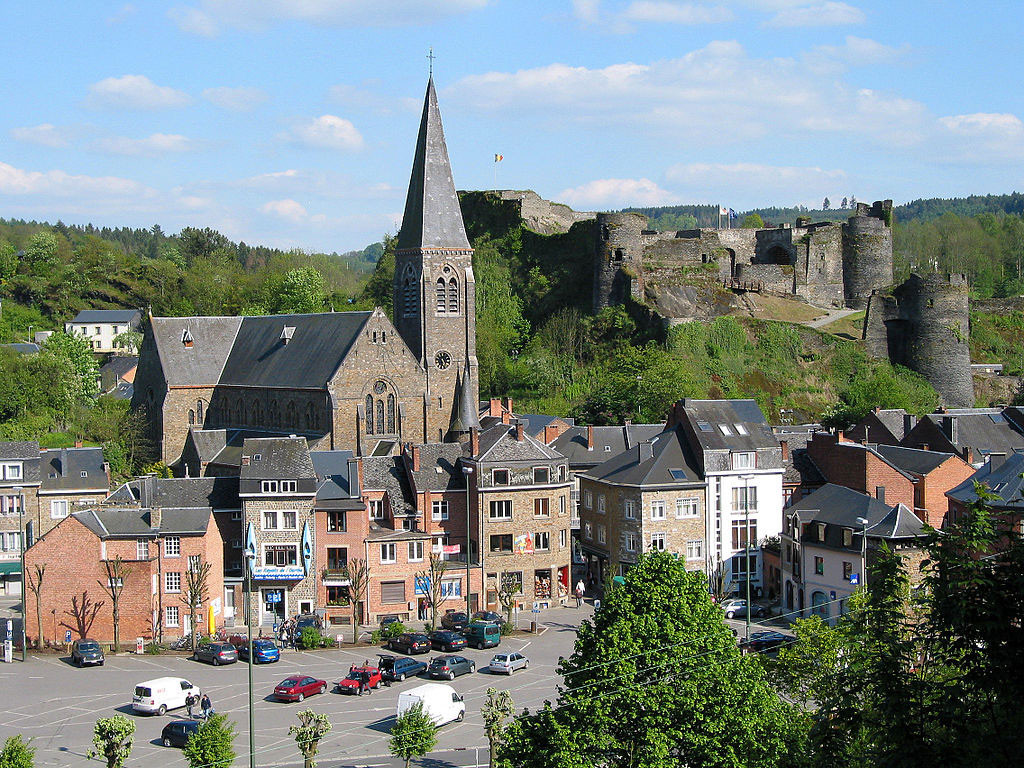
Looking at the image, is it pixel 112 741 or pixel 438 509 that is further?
pixel 438 509

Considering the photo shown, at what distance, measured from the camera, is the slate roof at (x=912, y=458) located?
48406 mm

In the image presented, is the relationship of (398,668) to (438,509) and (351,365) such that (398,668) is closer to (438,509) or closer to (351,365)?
(438,509)

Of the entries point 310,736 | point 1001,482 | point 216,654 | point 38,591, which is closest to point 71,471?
point 38,591

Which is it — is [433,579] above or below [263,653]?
above

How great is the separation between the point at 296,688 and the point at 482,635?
7701 mm

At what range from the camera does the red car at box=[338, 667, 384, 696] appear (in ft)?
114

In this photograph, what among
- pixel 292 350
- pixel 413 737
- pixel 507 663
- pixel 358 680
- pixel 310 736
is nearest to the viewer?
pixel 310 736

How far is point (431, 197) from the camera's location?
62.8m

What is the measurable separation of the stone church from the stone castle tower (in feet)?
0.19

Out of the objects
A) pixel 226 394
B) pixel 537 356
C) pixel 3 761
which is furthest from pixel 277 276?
pixel 3 761

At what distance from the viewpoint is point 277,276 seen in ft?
354

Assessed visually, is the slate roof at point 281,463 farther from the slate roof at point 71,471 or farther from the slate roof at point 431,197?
the slate roof at point 431,197

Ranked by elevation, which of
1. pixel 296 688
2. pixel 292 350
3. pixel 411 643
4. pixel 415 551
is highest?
pixel 292 350

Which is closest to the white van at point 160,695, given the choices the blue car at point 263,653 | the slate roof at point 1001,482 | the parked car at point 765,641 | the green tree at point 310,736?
the blue car at point 263,653
